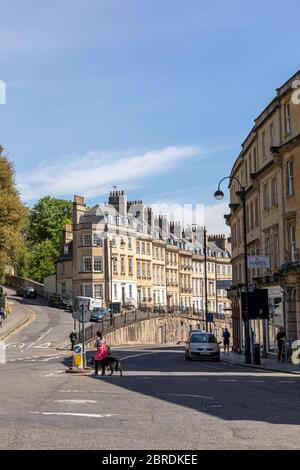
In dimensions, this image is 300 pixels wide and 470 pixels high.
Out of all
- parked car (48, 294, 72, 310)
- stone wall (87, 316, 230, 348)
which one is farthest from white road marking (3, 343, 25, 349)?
parked car (48, 294, 72, 310)

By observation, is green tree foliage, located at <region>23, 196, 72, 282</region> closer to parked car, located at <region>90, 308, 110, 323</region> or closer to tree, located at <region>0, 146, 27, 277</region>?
parked car, located at <region>90, 308, 110, 323</region>

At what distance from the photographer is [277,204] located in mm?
41031

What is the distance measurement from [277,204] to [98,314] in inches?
1515

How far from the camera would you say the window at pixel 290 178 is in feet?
126

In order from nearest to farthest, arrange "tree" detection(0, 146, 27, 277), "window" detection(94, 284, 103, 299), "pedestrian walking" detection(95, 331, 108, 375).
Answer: "pedestrian walking" detection(95, 331, 108, 375)
"tree" detection(0, 146, 27, 277)
"window" detection(94, 284, 103, 299)

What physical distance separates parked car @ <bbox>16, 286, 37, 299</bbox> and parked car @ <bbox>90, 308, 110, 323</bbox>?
75.0 ft

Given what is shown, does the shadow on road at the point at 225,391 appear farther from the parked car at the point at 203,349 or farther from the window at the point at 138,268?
the window at the point at 138,268

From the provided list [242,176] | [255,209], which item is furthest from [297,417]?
[242,176]

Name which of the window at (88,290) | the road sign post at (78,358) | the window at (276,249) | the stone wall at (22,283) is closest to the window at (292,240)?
the window at (276,249)

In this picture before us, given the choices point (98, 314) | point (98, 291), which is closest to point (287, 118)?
point (98, 314)

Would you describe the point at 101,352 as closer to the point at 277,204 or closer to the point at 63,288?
the point at 277,204

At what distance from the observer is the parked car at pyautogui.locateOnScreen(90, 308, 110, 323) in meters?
75.1

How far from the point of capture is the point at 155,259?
4124 inches

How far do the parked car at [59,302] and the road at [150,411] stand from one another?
59.5 m
